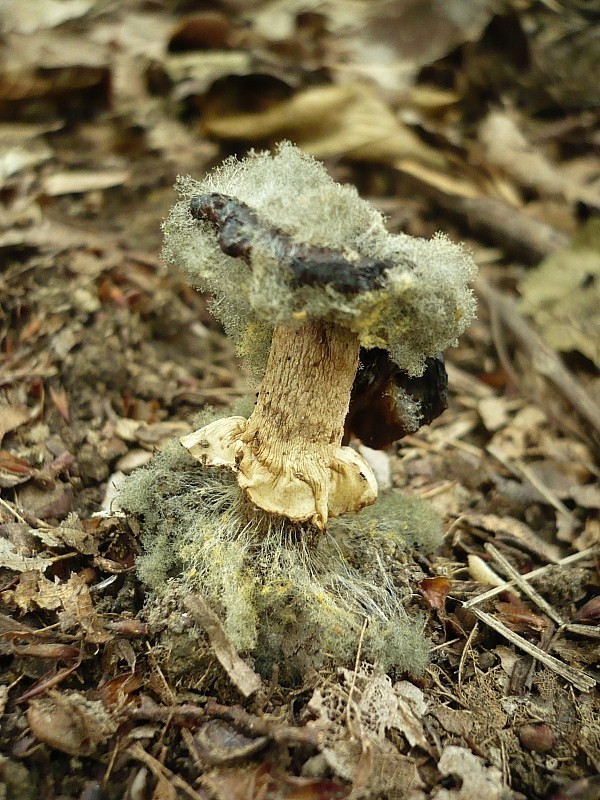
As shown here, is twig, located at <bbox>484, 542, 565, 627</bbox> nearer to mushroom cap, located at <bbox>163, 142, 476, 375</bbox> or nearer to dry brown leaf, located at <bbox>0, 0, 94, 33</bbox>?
mushroom cap, located at <bbox>163, 142, 476, 375</bbox>

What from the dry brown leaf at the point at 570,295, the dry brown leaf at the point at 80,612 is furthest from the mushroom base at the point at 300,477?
the dry brown leaf at the point at 570,295

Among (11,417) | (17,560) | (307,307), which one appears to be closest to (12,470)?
(11,417)

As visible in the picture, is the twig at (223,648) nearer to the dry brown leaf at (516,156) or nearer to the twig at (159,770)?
the twig at (159,770)

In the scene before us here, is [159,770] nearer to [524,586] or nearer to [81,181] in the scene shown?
[524,586]

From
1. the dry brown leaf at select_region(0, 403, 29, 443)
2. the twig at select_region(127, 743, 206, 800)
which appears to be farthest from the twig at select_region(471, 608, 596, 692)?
the dry brown leaf at select_region(0, 403, 29, 443)

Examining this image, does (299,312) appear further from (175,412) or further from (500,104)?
(500,104)

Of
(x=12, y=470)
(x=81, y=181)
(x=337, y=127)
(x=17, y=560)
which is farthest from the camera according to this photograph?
(x=337, y=127)

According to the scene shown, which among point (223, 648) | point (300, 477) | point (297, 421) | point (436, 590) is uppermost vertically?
point (297, 421)

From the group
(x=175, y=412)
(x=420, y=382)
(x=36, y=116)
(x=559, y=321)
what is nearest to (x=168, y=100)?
(x=36, y=116)
